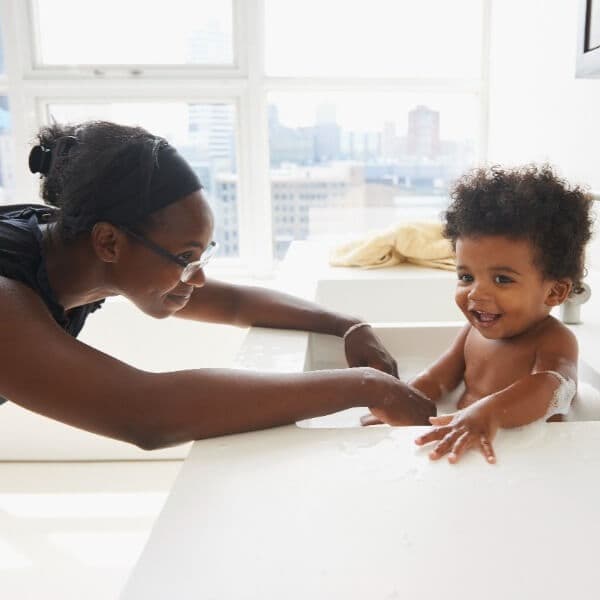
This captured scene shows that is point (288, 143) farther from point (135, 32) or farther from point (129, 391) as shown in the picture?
point (129, 391)

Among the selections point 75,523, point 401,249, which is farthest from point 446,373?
point 75,523

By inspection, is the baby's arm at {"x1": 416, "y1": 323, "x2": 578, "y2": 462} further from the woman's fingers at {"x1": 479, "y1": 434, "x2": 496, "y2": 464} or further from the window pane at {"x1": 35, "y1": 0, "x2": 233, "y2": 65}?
the window pane at {"x1": 35, "y1": 0, "x2": 233, "y2": 65}

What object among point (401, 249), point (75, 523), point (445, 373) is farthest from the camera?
point (401, 249)

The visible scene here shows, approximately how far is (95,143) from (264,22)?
1.93 metres

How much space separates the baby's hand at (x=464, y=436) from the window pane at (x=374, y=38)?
219 cm

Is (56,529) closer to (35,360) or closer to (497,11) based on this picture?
(35,360)

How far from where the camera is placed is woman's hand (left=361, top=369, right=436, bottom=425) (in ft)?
2.96

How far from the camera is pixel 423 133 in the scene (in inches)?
109

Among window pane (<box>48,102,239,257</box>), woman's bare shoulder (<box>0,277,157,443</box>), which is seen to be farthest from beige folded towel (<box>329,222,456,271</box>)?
woman's bare shoulder (<box>0,277,157,443</box>)

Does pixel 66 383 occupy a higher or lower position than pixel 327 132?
lower

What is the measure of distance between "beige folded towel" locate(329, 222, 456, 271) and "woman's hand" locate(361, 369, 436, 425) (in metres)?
1.16

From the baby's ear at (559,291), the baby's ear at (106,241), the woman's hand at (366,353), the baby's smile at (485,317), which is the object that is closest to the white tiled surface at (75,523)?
the woman's hand at (366,353)

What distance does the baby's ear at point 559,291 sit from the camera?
1134 millimetres

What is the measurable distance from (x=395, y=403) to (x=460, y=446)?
0.18 metres
